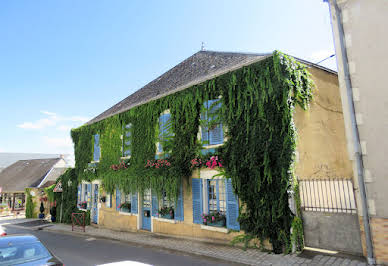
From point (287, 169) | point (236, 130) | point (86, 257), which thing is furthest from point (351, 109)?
point (86, 257)

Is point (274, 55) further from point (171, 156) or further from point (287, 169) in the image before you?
point (171, 156)

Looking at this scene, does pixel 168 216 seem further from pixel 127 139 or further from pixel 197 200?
pixel 127 139

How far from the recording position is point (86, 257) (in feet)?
26.0

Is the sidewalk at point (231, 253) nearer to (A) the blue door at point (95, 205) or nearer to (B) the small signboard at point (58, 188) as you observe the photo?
(A) the blue door at point (95, 205)

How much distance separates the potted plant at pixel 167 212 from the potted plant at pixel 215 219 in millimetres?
1836

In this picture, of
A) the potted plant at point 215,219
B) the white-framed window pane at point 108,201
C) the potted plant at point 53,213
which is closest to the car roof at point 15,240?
the potted plant at point 215,219

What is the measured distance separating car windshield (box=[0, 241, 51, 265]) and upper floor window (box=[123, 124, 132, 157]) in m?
7.97

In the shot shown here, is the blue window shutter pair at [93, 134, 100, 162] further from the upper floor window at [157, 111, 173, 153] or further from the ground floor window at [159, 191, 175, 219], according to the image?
the ground floor window at [159, 191, 175, 219]

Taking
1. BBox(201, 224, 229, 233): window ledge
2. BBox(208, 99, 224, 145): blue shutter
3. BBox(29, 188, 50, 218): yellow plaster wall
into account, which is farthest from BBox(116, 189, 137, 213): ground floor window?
BBox(29, 188, 50, 218): yellow plaster wall

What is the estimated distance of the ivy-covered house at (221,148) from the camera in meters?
7.37

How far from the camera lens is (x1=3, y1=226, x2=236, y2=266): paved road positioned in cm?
709

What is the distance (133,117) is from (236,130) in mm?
6478

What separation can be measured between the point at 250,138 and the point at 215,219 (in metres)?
3.16

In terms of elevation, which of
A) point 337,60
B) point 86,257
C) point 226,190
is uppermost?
point 337,60
